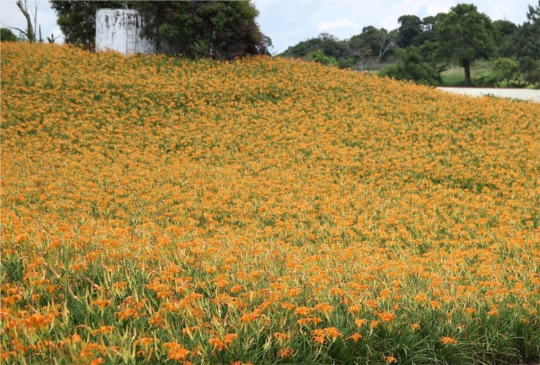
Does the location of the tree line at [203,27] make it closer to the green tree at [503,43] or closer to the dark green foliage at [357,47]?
the green tree at [503,43]

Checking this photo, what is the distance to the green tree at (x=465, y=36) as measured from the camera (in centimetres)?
3575

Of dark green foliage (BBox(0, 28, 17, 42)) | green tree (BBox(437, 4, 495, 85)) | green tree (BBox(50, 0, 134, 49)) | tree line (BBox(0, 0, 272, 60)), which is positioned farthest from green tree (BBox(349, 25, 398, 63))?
tree line (BBox(0, 0, 272, 60))

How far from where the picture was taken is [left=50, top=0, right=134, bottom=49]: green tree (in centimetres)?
2183

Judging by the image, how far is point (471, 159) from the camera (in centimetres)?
1091

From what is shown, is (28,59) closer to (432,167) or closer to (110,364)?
(432,167)

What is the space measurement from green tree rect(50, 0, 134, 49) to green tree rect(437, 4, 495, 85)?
2355 centimetres

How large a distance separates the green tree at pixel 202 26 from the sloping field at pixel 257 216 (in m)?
0.91

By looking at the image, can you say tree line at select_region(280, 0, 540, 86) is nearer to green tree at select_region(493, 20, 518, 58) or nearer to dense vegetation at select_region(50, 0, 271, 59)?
green tree at select_region(493, 20, 518, 58)

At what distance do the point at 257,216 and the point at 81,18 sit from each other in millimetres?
18255

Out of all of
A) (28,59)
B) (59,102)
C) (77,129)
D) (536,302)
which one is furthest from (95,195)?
(28,59)

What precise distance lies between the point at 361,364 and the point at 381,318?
325mm

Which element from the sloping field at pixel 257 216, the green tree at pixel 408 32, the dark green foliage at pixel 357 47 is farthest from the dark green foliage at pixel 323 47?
the sloping field at pixel 257 216

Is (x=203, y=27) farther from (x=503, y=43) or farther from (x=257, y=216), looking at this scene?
A: (x=503, y=43)

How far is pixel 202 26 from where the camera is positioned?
18.2 metres
